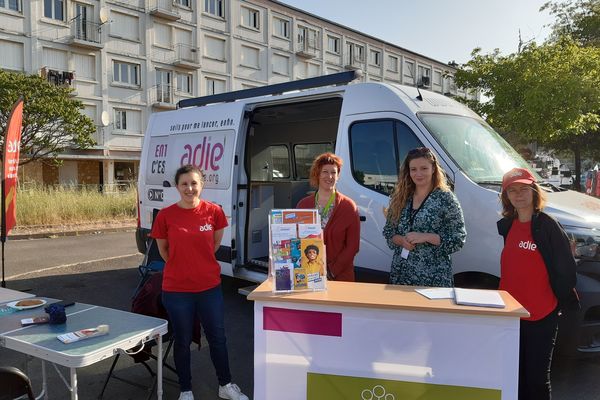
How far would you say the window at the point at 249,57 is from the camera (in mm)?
35531

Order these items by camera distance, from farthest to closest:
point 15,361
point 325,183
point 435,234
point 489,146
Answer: point 489,146, point 15,361, point 325,183, point 435,234

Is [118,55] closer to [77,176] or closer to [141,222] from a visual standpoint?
[77,176]

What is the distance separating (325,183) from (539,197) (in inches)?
57.3

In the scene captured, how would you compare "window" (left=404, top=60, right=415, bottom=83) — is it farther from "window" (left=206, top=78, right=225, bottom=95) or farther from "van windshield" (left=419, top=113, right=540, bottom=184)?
"van windshield" (left=419, top=113, right=540, bottom=184)

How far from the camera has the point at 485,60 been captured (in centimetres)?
1579

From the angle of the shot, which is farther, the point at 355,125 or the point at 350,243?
the point at 355,125

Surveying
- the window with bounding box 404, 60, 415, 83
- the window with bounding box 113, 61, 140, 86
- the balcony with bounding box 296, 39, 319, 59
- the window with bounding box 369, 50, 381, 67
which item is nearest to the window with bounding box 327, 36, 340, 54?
the balcony with bounding box 296, 39, 319, 59

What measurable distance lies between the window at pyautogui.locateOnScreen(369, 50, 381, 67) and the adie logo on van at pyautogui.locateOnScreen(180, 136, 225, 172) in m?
41.6

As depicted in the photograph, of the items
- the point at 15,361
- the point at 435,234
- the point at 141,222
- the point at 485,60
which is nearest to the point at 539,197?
the point at 435,234

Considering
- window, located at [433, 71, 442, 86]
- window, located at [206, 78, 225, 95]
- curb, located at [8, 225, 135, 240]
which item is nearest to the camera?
curb, located at [8, 225, 135, 240]

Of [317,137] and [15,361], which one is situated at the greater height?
[317,137]

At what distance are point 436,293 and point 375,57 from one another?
151ft

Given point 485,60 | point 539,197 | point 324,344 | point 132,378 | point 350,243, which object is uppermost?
point 485,60

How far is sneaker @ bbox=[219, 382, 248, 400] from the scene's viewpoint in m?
3.43
